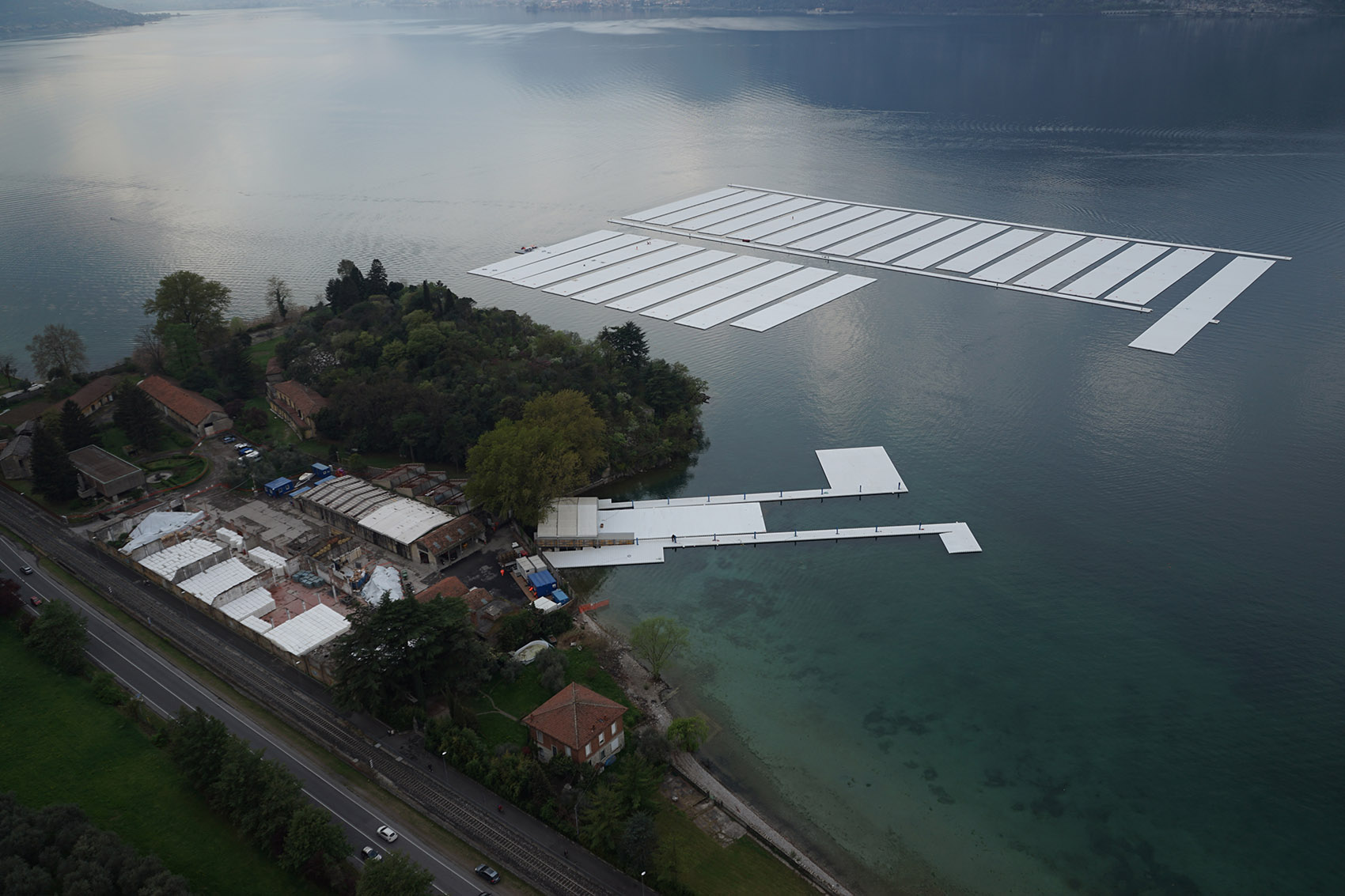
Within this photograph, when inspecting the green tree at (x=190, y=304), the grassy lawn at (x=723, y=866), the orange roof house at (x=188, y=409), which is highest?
the green tree at (x=190, y=304)

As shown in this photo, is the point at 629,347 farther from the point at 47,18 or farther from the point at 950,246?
the point at 47,18

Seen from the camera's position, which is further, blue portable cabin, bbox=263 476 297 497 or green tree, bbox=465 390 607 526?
blue portable cabin, bbox=263 476 297 497

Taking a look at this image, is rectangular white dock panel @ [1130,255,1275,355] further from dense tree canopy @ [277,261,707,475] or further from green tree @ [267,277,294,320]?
green tree @ [267,277,294,320]

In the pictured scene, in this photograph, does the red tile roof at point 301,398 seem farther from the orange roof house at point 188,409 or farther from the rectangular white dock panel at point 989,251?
the rectangular white dock panel at point 989,251

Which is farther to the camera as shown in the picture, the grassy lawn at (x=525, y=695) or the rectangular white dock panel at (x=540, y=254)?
the rectangular white dock panel at (x=540, y=254)

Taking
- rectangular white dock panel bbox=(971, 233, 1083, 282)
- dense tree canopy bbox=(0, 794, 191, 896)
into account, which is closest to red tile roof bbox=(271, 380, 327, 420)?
dense tree canopy bbox=(0, 794, 191, 896)

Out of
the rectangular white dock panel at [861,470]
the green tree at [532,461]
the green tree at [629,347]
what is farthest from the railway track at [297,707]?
the green tree at [629,347]

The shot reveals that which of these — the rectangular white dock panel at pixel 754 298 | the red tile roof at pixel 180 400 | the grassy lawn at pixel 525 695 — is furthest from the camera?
the rectangular white dock panel at pixel 754 298
